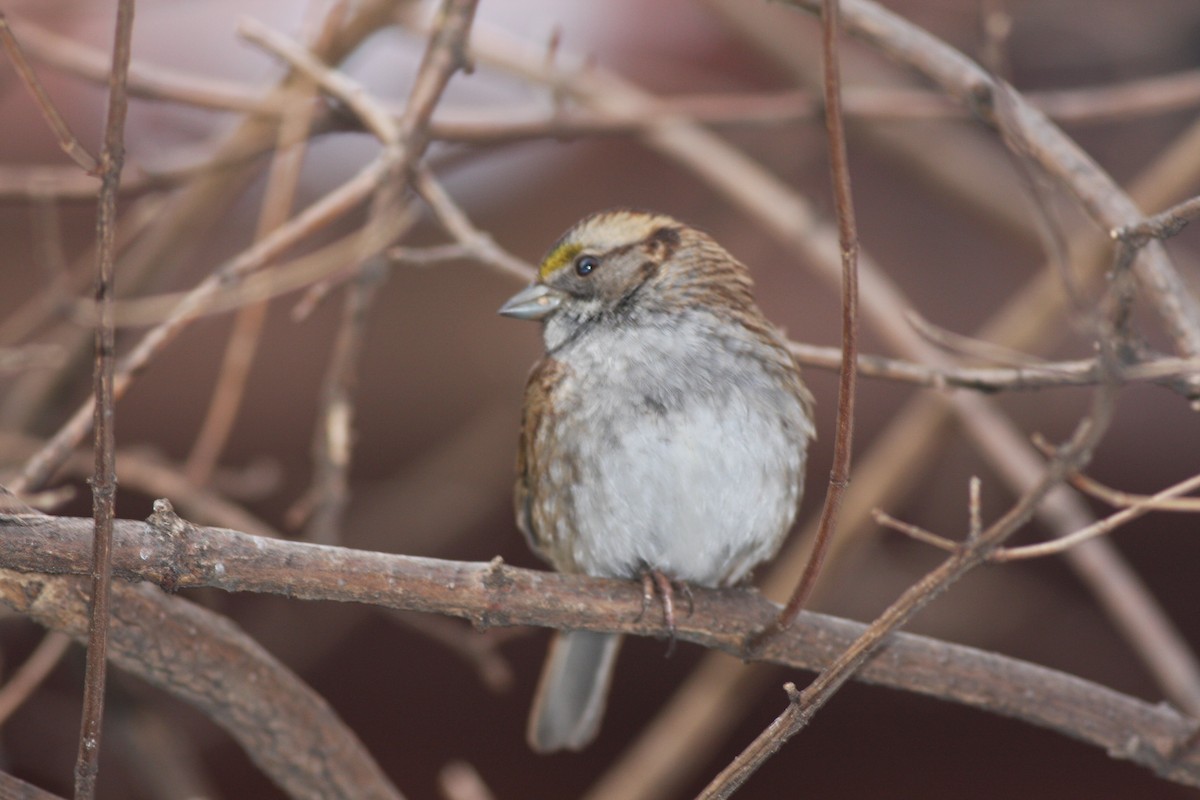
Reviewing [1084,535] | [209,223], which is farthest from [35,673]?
[1084,535]

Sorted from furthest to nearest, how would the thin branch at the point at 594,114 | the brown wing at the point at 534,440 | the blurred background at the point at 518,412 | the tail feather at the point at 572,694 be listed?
the blurred background at the point at 518,412 → the thin branch at the point at 594,114 → the tail feather at the point at 572,694 → the brown wing at the point at 534,440

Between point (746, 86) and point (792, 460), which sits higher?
point (746, 86)

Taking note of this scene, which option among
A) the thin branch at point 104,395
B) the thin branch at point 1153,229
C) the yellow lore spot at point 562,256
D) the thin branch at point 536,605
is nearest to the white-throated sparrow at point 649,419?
the yellow lore spot at point 562,256

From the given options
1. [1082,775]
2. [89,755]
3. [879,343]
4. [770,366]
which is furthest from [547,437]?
[1082,775]

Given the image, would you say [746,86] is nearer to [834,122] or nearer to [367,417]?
[367,417]

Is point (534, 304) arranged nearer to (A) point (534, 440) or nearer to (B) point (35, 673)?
(A) point (534, 440)

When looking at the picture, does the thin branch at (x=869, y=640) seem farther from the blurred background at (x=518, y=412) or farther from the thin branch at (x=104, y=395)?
the blurred background at (x=518, y=412)

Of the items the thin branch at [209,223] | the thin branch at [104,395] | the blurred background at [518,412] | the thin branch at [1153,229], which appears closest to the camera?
the thin branch at [104,395]

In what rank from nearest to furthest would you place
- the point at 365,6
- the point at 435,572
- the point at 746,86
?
the point at 435,572 → the point at 365,6 → the point at 746,86
